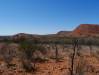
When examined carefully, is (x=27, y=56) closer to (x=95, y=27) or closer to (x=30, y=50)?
(x=30, y=50)

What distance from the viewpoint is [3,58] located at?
22.7 m

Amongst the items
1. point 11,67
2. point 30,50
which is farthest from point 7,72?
point 30,50

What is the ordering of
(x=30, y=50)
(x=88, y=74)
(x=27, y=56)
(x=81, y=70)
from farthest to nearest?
(x=30, y=50)
(x=27, y=56)
(x=88, y=74)
(x=81, y=70)

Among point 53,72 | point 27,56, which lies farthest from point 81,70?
point 27,56

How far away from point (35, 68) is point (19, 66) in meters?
1.50

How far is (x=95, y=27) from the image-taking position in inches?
4525

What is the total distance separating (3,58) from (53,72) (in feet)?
21.8

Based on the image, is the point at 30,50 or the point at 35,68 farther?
the point at 30,50

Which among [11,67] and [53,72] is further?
[11,67]

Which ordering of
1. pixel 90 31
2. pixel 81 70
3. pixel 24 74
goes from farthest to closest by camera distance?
pixel 90 31, pixel 24 74, pixel 81 70

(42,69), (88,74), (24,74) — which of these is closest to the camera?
(88,74)

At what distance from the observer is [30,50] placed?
79.6 ft

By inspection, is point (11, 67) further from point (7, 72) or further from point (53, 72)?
point (53, 72)

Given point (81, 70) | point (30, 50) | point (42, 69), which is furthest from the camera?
point (30, 50)
